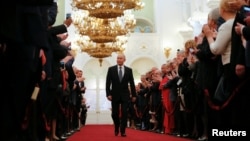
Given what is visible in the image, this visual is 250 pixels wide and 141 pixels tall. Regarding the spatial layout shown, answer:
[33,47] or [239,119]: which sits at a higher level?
[33,47]

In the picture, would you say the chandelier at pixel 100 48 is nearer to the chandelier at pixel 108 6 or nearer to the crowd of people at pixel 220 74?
the chandelier at pixel 108 6

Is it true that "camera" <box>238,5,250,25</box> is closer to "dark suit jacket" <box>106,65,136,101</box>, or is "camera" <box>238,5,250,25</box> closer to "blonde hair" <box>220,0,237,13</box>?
"blonde hair" <box>220,0,237,13</box>

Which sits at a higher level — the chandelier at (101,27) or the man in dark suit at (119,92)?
the chandelier at (101,27)

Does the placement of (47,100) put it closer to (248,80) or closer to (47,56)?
(47,56)

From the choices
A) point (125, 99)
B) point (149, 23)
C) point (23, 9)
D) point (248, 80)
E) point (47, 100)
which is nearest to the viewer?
point (23, 9)

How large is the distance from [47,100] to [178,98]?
4.84 meters

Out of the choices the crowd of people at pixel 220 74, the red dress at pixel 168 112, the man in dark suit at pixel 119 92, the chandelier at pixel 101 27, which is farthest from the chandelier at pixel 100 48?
the crowd of people at pixel 220 74

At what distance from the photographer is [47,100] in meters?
4.75

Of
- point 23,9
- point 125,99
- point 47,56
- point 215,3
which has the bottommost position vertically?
point 125,99

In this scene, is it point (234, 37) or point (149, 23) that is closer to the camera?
point (234, 37)

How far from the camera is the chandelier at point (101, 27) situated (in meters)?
15.9

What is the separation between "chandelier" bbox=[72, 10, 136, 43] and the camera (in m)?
15.9

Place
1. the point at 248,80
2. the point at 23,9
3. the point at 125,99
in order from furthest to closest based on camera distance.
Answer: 1. the point at 125,99
2. the point at 248,80
3. the point at 23,9

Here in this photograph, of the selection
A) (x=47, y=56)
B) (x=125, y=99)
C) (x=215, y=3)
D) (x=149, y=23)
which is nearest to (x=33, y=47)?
A: (x=47, y=56)
